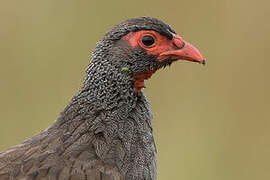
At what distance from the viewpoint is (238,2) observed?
15.2 m

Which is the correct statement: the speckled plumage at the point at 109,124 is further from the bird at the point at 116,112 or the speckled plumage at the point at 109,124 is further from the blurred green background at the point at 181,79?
the blurred green background at the point at 181,79

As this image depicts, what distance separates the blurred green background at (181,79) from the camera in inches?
516

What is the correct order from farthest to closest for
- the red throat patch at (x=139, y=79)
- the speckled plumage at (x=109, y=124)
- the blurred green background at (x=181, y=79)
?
the blurred green background at (x=181, y=79), the red throat patch at (x=139, y=79), the speckled plumage at (x=109, y=124)

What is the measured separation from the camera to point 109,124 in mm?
9344

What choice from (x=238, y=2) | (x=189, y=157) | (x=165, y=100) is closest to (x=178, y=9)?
(x=238, y=2)

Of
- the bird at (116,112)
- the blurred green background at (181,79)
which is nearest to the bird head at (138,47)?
the bird at (116,112)

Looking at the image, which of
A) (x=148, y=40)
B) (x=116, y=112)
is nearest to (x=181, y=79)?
(x=148, y=40)

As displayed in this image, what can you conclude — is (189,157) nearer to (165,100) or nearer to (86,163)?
(165,100)

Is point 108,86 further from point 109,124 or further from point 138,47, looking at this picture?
point 138,47

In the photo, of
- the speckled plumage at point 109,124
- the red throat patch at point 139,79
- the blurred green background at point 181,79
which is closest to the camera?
the speckled plumage at point 109,124

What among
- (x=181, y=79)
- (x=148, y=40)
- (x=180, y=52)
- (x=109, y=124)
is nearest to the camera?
(x=109, y=124)

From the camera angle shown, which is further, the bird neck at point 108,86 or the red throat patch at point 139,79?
the red throat patch at point 139,79

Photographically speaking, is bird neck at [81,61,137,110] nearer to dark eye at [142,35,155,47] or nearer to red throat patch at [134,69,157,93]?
red throat patch at [134,69,157,93]

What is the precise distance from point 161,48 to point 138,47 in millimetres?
243
